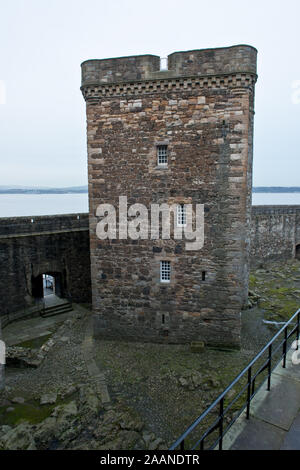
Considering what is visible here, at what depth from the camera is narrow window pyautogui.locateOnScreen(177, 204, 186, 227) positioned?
12.8m

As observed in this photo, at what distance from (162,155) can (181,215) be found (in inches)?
102

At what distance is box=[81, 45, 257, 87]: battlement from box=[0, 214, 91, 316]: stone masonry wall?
28.5 ft

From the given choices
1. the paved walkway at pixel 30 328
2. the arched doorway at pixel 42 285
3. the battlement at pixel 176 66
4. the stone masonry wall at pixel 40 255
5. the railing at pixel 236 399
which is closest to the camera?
the railing at pixel 236 399

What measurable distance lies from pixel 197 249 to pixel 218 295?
Answer: 6.86 feet

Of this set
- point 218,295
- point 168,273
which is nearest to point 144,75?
point 168,273

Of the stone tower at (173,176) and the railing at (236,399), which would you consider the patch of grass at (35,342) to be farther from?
the railing at (236,399)

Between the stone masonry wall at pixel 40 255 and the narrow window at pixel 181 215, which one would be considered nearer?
the narrow window at pixel 181 215

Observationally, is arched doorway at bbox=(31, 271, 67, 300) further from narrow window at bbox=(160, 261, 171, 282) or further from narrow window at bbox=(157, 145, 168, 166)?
narrow window at bbox=(157, 145, 168, 166)

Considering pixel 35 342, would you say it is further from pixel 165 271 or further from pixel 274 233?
pixel 274 233

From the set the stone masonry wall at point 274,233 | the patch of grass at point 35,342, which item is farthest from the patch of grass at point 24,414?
the stone masonry wall at point 274,233

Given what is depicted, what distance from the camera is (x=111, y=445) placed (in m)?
7.95

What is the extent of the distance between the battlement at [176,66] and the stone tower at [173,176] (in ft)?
0.12

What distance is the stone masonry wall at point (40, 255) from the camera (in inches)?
668
